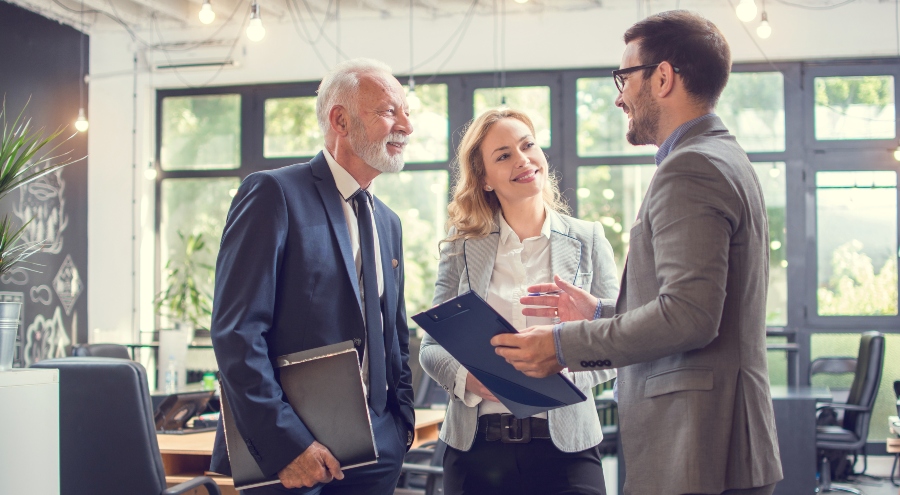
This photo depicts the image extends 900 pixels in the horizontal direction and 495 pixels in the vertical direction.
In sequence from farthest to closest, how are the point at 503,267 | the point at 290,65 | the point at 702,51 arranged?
the point at 290,65 < the point at 503,267 < the point at 702,51

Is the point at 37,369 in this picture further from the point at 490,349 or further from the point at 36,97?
the point at 36,97

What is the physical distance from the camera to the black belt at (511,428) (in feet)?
6.89

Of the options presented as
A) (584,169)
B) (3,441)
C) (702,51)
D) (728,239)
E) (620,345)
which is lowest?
(3,441)

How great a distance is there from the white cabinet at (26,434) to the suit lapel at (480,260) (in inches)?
54.4

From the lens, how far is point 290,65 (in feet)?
29.6

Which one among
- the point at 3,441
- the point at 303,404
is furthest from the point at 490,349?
the point at 3,441

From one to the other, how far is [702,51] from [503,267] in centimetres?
87

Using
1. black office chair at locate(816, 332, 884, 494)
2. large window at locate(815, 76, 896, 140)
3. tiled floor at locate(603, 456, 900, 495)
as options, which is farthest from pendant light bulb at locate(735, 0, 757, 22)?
tiled floor at locate(603, 456, 900, 495)

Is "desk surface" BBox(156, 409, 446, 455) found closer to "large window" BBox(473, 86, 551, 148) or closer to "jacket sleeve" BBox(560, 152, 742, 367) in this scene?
"jacket sleeve" BBox(560, 152, 742, 367)

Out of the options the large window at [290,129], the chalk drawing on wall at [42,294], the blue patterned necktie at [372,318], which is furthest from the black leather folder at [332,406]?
the large window at [290,129]

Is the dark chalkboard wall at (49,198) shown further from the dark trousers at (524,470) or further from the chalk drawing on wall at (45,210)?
the dark trousers at (524,470)

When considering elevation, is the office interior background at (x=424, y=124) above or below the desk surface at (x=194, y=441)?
above

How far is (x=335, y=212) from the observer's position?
206cm

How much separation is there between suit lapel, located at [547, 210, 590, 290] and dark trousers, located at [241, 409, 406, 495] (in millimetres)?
577
